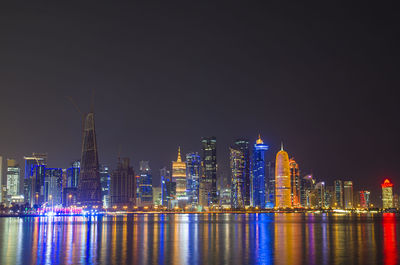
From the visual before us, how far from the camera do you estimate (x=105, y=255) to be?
154ft

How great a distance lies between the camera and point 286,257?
45562 millimetres

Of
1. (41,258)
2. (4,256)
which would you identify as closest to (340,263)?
(41,258)

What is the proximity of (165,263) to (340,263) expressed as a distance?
14.3m

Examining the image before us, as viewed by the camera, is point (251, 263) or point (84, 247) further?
point (84, 247)

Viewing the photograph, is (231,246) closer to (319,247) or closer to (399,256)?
(319,247)

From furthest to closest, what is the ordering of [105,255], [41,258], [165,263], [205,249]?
[205,249] < [105,255] < [41,258] < [165,263]

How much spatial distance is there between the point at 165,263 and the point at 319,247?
22320 mm

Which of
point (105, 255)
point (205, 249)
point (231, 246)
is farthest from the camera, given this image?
point (231, 246)

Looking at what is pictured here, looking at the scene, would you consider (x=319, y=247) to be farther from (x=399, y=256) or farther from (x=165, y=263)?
(x=165, y=263)

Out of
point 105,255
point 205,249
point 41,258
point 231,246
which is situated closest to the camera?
point 41,258

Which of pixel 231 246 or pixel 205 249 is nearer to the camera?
pixel 205 249

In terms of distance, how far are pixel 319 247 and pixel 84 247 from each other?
2559 cm

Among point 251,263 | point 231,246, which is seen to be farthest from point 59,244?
point 251,263

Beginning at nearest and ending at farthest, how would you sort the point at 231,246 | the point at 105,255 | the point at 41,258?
the point at 41,258
the point at 105,255
the point at 231,246
